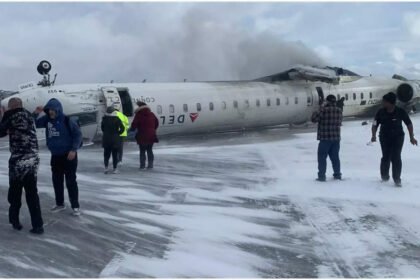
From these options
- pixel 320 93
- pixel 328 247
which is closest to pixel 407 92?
pixel 320 93

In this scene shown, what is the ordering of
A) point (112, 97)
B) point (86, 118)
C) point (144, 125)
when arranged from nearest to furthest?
point (144, 125)
point (86, 118)
point (112, 97)

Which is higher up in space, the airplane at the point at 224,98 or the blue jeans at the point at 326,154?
the airplane at the point at 224,98

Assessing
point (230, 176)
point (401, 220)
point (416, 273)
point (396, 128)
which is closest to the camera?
point (416, 273)

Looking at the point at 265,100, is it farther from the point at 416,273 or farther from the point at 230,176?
the point at 416,273

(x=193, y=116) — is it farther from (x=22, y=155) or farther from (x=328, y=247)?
(x=328, y=247)

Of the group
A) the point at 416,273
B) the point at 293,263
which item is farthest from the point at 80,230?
the point at 416,273

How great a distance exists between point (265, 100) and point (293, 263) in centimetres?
1735

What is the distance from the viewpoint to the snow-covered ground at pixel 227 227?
5316 millimetres

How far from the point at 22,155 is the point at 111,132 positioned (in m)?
5.08

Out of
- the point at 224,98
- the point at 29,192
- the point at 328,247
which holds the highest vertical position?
the point at 224,98

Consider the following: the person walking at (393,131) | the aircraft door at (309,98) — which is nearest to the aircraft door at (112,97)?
the aircraft door at (309,98)

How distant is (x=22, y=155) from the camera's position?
20.6 feet

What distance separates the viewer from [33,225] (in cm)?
636

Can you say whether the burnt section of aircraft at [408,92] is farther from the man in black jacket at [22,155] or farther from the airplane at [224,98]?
the man in black jacket at [22,155]
